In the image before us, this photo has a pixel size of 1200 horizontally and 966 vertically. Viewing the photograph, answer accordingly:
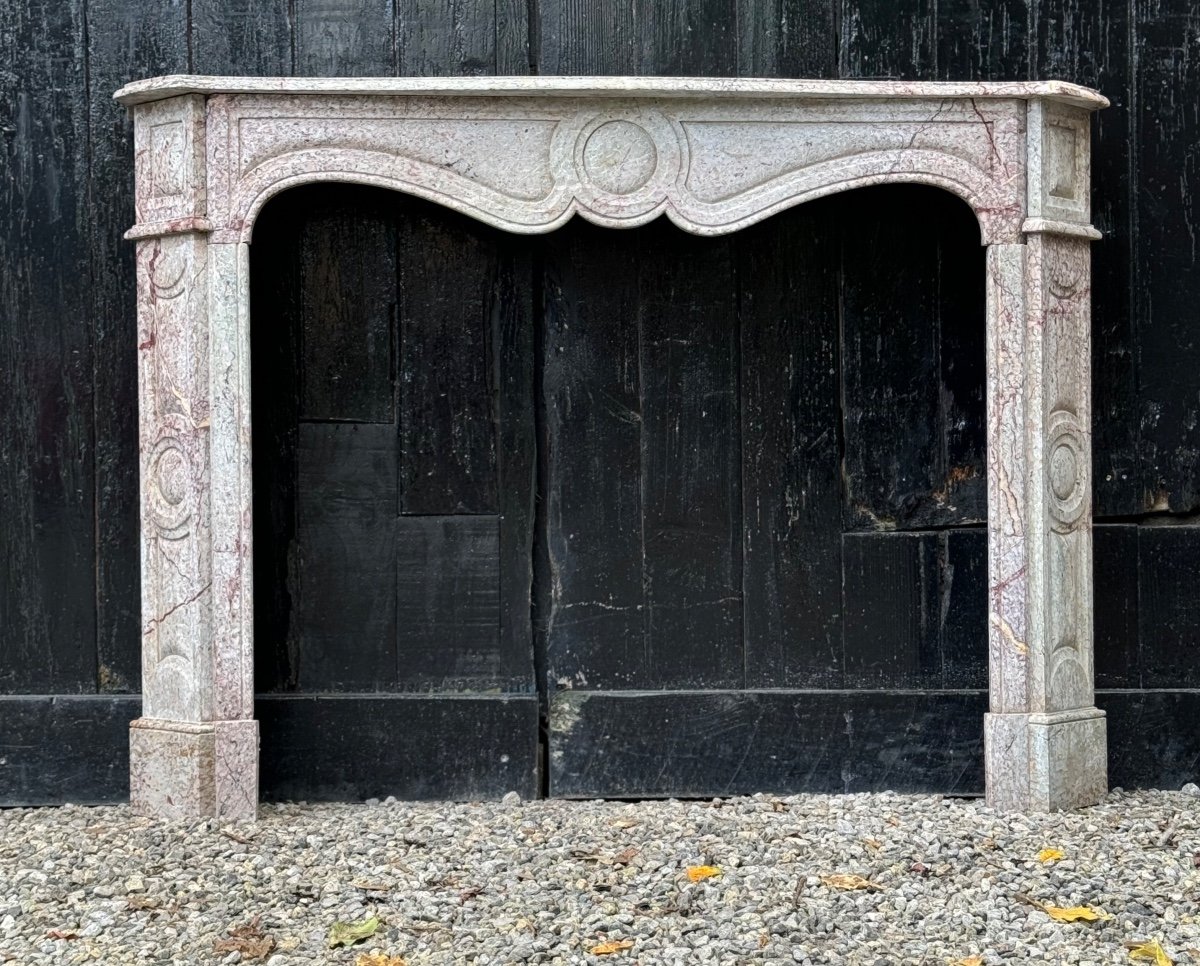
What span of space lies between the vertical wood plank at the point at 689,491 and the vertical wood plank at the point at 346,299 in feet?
2.23

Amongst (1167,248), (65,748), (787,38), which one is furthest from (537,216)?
(65,748)

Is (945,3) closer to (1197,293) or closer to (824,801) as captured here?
(1197,293)

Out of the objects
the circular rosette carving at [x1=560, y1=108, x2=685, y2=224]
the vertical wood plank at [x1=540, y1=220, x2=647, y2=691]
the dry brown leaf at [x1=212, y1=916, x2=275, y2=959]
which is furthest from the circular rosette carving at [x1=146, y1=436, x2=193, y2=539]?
the circular rosette carving at [x1=560, y1=108, x2=685, y2=224]

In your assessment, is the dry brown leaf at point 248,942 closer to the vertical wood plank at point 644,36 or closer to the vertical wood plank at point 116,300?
the vertical wood plank at point 116,300

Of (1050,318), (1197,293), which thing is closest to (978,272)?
(1050,318)

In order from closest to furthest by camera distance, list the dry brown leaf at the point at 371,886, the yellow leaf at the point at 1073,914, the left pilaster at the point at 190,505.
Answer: the yellow leaf at the point at 1073,914 → the dry brown leaf at the point at 371,886 → the left pilaster at the point at 190,505

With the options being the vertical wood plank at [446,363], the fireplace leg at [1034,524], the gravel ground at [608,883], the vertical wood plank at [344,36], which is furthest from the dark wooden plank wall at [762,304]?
the gravel ground at [608,883]

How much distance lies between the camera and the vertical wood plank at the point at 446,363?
12.4 feet

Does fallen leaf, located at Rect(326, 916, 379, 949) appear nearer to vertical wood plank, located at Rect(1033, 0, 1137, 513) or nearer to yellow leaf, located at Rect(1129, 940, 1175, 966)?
yellow leaf, located at Rect(1129, 940, 1175, 966)

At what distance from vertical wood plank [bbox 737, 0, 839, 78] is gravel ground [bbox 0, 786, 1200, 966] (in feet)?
6.13

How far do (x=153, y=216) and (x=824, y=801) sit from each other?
7.18 feet

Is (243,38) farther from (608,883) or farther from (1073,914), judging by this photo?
(1073,914)

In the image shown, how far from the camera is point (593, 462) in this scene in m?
3.82

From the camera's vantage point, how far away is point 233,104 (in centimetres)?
349
